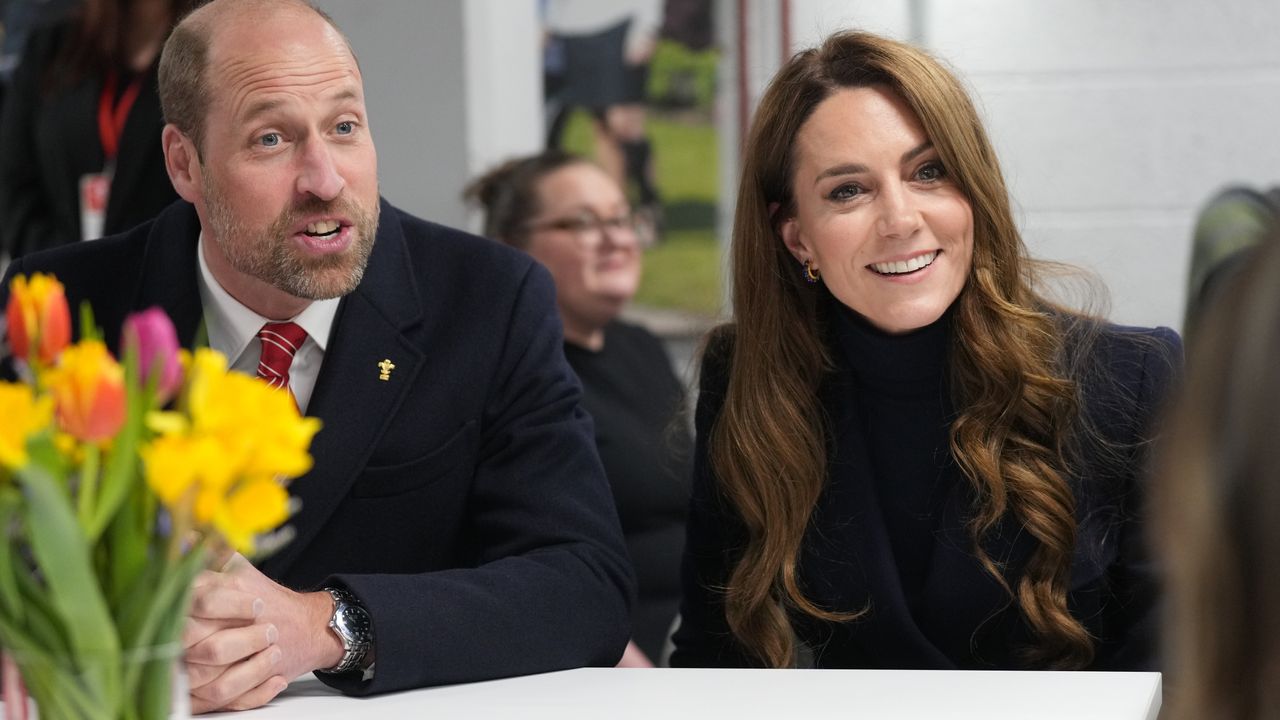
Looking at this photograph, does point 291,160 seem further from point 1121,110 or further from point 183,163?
point 1121,110

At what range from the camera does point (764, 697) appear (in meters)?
1.57

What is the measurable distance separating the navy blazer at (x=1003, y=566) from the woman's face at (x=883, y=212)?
21 centimetres

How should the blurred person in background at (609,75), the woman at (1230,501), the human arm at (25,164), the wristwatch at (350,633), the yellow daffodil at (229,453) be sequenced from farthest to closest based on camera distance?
the blurred person in background at (609,75), the human arm at (25,164), the wristwatch at (350,633), the yellow daffodil at (229,453), the woman at (1230,501)

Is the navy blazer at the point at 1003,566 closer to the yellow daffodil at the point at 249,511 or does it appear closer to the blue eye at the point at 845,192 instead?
the blue eye at the point at 845,192

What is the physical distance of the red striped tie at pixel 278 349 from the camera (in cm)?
207

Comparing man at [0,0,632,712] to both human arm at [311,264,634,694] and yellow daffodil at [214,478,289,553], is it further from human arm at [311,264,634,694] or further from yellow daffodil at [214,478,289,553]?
yellow daffodil at [214,478,289,553]

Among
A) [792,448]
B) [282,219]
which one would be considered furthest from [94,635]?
[792,448]

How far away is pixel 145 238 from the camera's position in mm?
2234

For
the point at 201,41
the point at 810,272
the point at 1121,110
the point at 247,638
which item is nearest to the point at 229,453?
the point at 247,638

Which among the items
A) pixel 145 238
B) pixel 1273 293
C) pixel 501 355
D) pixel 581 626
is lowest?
pixel 581 626

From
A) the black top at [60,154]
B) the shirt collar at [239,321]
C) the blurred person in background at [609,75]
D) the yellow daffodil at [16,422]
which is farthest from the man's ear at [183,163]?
the blurred person in background at [609,75]

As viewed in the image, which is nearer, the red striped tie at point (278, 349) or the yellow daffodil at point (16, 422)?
the yellow daffodil at point (16, 422)

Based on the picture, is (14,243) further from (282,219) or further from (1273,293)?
(1273,293)

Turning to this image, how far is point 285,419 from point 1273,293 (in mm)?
623
